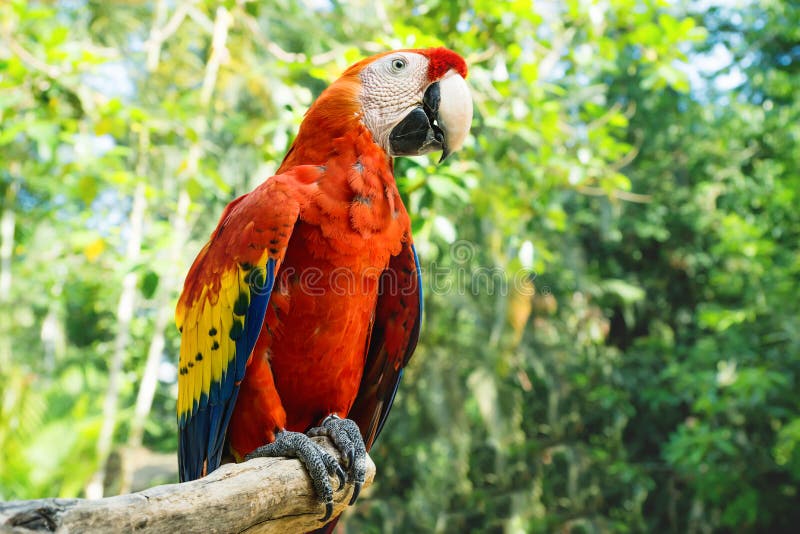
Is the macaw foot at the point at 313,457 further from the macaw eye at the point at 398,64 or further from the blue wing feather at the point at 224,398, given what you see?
the macaw eye at the point at 398,64

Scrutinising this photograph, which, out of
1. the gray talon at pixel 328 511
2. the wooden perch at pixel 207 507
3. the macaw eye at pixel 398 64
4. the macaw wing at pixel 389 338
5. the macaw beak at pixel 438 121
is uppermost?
the macaw eye at pixel 398 64

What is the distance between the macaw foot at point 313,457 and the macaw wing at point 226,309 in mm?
211

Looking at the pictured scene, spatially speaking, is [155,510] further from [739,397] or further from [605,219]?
[605,219]

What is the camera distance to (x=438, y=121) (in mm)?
1871

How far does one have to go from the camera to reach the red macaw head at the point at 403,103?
1.81m

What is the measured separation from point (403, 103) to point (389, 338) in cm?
68

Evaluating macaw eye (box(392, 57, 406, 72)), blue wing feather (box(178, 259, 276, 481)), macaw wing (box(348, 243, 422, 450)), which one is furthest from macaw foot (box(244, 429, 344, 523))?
macaw eye (box(392, 57, 406, 72))

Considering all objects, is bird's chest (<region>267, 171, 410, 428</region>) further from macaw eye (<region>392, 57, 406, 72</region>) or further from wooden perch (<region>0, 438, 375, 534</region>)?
macaw eye (<region>392, 57, 406, 72</region>)

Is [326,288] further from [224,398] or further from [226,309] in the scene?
[224,398]

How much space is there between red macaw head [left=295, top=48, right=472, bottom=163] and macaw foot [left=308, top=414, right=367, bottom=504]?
76cm

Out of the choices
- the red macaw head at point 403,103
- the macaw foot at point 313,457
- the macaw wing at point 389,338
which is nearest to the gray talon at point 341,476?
the macaw foot at point 313,457

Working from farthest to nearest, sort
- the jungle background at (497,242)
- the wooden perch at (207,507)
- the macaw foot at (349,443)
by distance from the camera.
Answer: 1. the jungle background at (497,242)
2. the macaw foot at (349,443)
3. the wooden perch at (207,507)

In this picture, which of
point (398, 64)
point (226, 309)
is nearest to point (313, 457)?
point (226, 309)

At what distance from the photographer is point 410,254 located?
1880 millimetres
